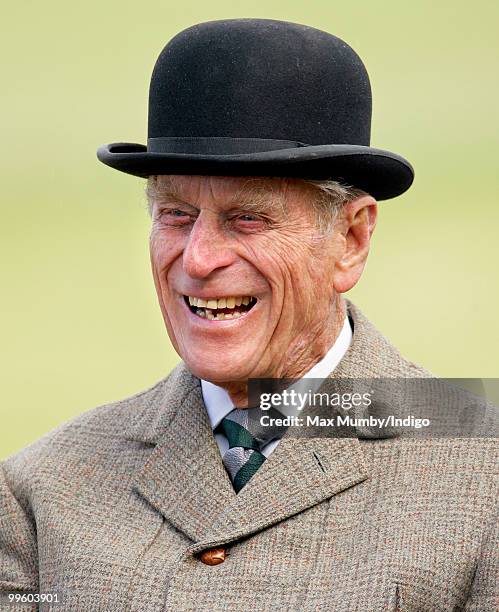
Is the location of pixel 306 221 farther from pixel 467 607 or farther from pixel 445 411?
pixel 467 607

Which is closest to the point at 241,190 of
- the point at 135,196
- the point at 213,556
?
the point at 213,556

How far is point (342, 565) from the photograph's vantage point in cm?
323

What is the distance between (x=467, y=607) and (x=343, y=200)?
37.8 inches

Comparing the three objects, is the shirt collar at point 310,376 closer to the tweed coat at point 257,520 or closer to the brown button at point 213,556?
the tweed coat at point 257,520

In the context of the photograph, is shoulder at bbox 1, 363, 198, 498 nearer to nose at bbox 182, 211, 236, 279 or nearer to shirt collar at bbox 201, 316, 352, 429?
shirt collar at bbox 201, 316, 352, 429

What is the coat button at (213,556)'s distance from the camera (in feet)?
10.9

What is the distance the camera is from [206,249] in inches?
129

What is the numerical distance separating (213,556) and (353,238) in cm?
81

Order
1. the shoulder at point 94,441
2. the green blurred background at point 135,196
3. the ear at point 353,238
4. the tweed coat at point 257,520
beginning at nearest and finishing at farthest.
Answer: the tweed coat at point 257,520
the ear at point 353,238
the shoulder at point 94,441
the green blurred background at point 135,196

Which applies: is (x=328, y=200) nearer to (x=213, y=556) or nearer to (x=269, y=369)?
(x=269, y=369)

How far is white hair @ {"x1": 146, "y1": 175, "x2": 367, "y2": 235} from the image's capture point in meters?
3.33

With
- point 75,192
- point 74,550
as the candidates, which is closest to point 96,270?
point 75,192

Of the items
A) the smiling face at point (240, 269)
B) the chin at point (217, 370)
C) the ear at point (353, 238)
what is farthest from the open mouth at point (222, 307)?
the ear at point (353, 238)

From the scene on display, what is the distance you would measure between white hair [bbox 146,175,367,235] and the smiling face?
18 mm
